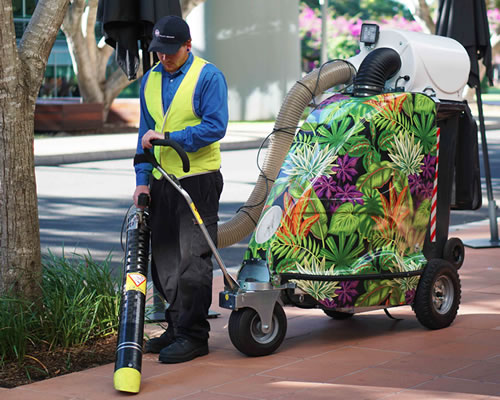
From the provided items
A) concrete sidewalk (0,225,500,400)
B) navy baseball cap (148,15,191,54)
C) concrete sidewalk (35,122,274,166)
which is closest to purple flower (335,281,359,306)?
concrete sidewalk (0,225,500,400)

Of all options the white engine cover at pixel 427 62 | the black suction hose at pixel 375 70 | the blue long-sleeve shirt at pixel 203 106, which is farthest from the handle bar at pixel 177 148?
the white engine cover at pixel 427 62

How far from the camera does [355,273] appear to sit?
232 inches

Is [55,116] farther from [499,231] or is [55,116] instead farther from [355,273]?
[355,273]

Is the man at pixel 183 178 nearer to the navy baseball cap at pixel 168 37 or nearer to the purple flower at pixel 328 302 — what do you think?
the navy baseball cap at pixel 168 37

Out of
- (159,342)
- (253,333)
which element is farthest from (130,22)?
(253,333)

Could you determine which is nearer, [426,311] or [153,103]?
[153,103]

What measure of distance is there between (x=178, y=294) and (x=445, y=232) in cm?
205

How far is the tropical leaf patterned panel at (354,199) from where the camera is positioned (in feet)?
19.0

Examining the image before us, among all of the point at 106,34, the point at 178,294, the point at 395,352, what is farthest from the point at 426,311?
the point at 106,34

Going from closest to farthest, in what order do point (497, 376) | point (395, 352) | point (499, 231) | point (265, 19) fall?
point (497, 376) → point (395, 352) → point (499, 231) → point (265, 19)

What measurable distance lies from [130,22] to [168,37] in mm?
1159

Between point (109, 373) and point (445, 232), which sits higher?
point (445, 232)

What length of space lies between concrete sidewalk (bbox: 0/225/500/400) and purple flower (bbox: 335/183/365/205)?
0.87m

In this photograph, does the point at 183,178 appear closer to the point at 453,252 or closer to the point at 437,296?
the point at 437,296
